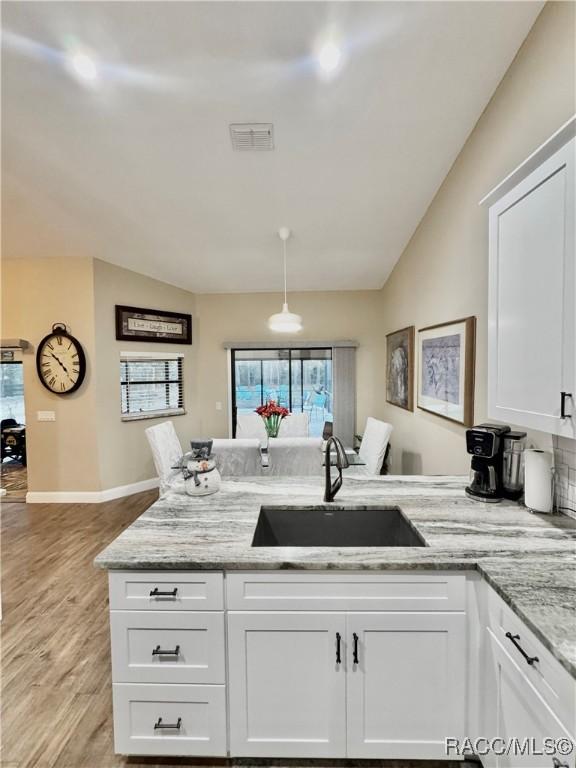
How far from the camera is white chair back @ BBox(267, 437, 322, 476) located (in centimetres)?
340

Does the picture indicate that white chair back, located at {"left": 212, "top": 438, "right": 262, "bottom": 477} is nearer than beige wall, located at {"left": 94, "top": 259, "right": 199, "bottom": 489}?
Yes

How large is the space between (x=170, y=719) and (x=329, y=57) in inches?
128

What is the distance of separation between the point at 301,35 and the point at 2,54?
1663 mm

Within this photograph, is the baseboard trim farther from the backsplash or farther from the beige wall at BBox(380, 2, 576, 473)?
the backsplash

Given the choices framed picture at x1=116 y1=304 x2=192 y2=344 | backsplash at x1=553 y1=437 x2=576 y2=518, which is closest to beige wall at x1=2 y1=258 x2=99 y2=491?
framed picture at x1=116 y1=304 x2=192 y2=344

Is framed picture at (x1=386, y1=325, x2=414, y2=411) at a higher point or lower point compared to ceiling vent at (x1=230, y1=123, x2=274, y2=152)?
lower

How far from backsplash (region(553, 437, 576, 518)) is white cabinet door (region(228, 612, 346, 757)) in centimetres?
114

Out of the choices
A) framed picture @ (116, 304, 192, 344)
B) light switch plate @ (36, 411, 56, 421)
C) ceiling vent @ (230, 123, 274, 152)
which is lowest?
light switch plate @ (36, 411, 56, 421)

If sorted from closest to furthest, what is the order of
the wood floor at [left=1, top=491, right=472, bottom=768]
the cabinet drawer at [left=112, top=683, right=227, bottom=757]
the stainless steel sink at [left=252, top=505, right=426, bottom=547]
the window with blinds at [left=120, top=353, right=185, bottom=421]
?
the cabinet drawer at [left=112, top=683, right=227, bottom=757] → the wood floor at [left=1, top=491, right=472, bottom=768] → the stainless steel sink at [left=252, top=505, right=426, bottom=547] → the window with blinds at [left=120, top=353, right=185, bottom=421]

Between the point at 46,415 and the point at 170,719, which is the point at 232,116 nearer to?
the point at 170,719

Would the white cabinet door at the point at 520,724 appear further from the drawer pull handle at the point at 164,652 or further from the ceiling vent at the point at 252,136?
the ceiling vent at the point at 252,136

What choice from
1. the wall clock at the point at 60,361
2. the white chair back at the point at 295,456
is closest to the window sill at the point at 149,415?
the wall clock at the point at 60,361

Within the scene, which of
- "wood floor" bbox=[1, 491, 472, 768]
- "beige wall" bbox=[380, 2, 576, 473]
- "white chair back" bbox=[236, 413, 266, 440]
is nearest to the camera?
"wood floor" bbox=[1, 491, 472, 768]

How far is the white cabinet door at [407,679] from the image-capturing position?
1.35 metres
